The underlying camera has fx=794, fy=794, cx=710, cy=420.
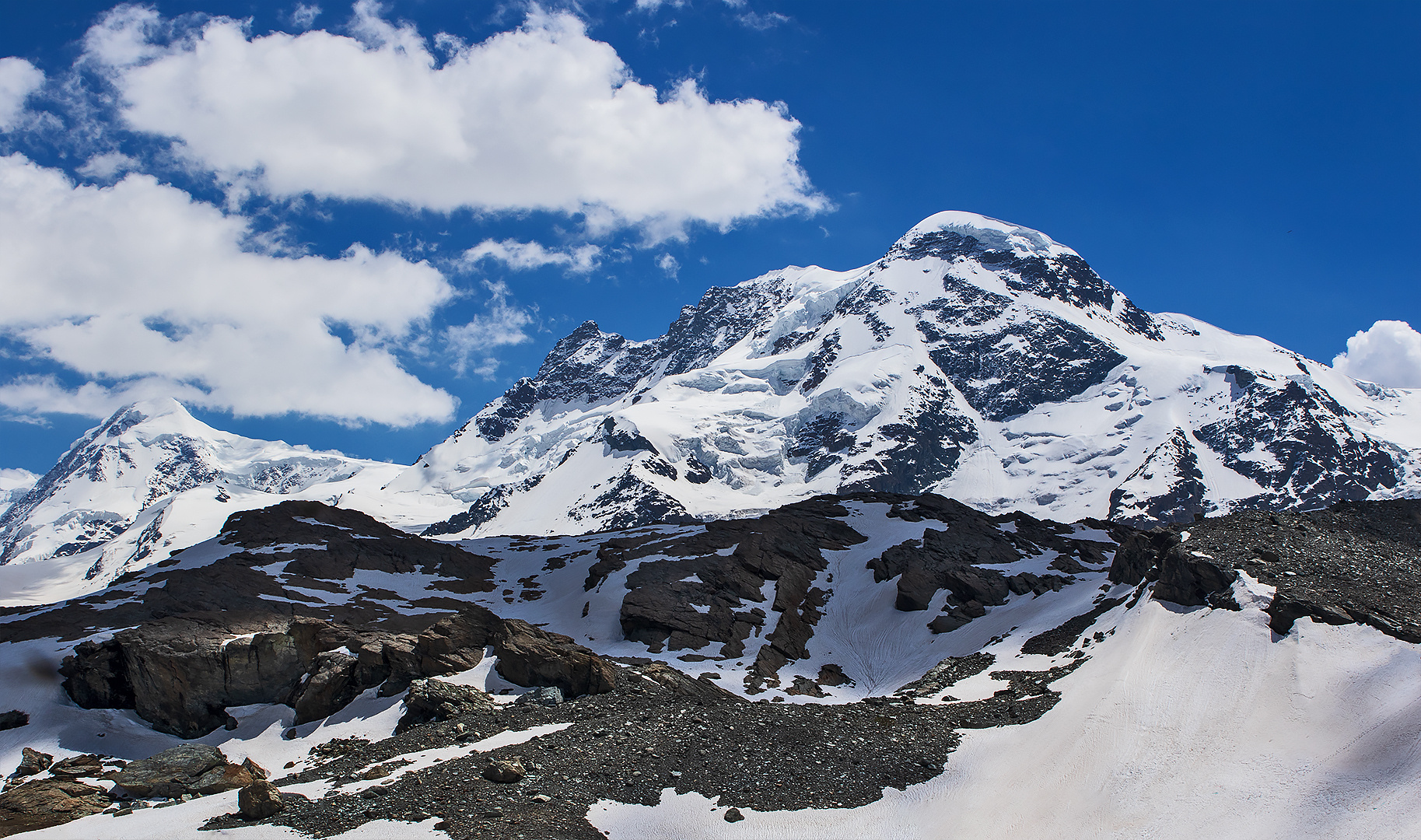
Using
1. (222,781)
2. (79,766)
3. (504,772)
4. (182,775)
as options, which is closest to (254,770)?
(222,781)

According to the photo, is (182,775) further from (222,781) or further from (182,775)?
(222,781)

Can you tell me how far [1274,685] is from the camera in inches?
1029

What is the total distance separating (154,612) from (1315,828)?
206ft

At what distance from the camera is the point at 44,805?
958 inches

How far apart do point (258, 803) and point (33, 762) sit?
21045 mm

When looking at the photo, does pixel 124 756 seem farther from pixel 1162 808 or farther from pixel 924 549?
pixel 924 549

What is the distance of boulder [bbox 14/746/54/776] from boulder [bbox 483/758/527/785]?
23772mm

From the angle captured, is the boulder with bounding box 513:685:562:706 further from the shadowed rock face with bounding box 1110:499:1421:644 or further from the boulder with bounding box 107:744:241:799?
the shadowed rock face with bounding box 1110:499:1421:644

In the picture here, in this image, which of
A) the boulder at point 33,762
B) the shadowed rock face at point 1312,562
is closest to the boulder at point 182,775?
the boulder at point 33,762

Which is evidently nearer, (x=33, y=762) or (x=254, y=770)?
(x=254, y=770)

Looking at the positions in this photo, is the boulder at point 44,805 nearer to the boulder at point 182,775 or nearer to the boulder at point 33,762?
the boulder at point 182,775

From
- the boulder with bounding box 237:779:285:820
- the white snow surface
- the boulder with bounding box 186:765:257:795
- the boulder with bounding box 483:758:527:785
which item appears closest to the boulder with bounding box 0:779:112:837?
the boulder with bounding box 186:765:257:795

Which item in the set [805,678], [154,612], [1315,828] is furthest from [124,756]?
[1315,828]

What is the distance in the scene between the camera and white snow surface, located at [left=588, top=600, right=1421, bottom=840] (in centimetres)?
2156
